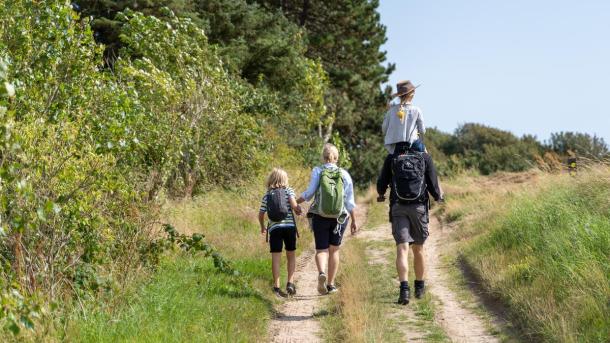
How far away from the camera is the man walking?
761cm

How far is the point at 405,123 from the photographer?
778 cm

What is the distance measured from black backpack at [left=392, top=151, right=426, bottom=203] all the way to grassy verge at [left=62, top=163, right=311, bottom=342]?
205 cm

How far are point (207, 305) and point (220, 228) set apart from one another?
6118 mm

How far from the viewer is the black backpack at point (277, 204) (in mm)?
8344

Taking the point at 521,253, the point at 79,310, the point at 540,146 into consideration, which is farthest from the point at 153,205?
the point at 540,146

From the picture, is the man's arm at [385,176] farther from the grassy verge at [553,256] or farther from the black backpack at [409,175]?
the grassy verge at [553,256]

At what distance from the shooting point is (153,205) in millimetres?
7855

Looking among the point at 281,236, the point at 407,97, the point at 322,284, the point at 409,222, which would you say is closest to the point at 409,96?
the point at 407,97

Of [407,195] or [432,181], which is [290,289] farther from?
[432,181]

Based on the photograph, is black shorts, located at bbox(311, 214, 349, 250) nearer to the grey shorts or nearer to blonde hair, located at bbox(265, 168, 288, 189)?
blonde hair, located at bbox(265, 168, 288, 189)

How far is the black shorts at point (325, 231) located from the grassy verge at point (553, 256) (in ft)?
6.58

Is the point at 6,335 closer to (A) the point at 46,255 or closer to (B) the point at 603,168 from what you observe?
(A) the point at 46,255

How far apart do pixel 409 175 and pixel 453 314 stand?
165 centimetres

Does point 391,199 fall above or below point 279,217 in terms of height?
above
